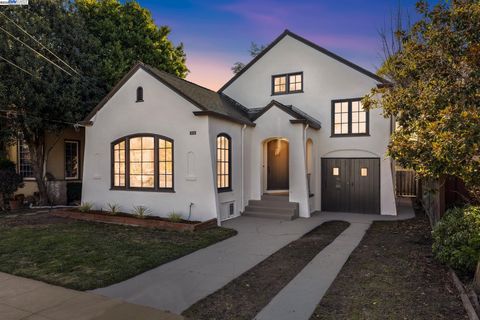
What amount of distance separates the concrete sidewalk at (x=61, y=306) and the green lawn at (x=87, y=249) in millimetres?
362

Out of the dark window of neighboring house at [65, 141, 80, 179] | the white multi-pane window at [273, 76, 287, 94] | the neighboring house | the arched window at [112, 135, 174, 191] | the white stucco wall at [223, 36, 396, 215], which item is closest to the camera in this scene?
the arched window at [112, 135, 174, 191]

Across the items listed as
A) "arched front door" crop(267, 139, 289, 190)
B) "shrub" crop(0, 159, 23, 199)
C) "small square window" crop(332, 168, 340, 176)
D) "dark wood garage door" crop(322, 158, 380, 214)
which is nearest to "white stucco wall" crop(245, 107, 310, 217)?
"arched front door" crop(267, 139, 289, 190)

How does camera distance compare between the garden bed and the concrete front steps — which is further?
the concrete front steps

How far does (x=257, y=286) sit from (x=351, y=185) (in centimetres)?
895

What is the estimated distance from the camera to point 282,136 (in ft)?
40.6

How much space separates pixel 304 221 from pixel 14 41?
44.7 ft

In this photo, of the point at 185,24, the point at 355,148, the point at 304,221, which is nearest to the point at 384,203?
the point at 355,148

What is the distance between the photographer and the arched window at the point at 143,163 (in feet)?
36.9

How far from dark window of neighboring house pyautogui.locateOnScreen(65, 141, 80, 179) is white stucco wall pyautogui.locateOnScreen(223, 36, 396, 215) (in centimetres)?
982

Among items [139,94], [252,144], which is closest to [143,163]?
[139,94]

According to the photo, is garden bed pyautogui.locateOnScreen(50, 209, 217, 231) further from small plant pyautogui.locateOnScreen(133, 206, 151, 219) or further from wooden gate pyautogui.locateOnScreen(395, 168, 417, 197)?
wooden gate pyautogui.locateOnScreen(395, 168, 417, 197)

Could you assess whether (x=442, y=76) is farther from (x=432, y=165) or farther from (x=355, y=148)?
(x=355, y=148)

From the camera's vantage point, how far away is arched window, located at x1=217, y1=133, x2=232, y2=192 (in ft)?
36.5

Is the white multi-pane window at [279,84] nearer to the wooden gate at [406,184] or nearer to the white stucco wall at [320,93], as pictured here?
the white stucco wall at [320,93]
